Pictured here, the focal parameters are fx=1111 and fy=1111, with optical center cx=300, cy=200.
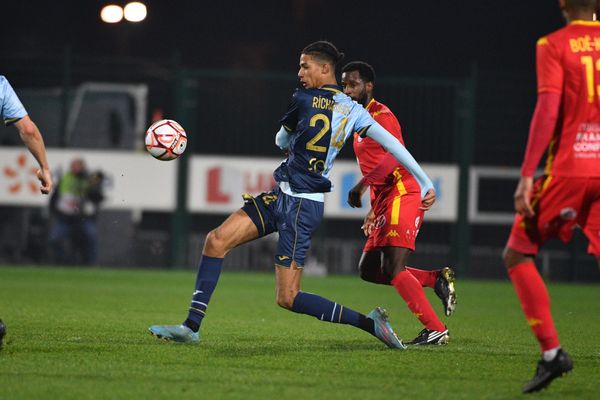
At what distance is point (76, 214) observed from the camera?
1956cm


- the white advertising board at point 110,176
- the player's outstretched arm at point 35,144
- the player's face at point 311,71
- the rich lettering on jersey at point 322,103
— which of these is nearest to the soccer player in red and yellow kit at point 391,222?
the rich lettering on jersey at point 322,103

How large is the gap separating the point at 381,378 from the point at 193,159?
1359cm

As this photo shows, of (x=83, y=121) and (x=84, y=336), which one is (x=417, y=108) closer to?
(x=83, y=121)

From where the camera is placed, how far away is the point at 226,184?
64.4 feet

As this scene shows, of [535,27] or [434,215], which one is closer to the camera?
[434,215]

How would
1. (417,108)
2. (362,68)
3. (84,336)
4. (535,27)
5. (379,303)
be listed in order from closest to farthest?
(84,336) < (362,68) < (379,303) < (417,108) < (535,27)

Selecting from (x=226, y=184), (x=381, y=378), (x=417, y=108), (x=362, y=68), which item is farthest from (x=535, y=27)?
(x=381, y=378)

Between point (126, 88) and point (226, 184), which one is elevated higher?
point (126, 88)

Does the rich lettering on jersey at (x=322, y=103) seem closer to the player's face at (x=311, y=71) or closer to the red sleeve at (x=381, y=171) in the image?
the player's face at (x=311, y=71)

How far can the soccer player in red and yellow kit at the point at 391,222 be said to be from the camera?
8.59m

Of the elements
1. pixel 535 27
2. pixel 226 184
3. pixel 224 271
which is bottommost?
pixel 224 271

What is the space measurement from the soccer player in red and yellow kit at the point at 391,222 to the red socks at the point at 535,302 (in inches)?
89.0

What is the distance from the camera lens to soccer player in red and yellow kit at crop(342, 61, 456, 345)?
28.2ft

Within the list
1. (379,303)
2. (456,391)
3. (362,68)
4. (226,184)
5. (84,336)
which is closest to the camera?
(456,391)
